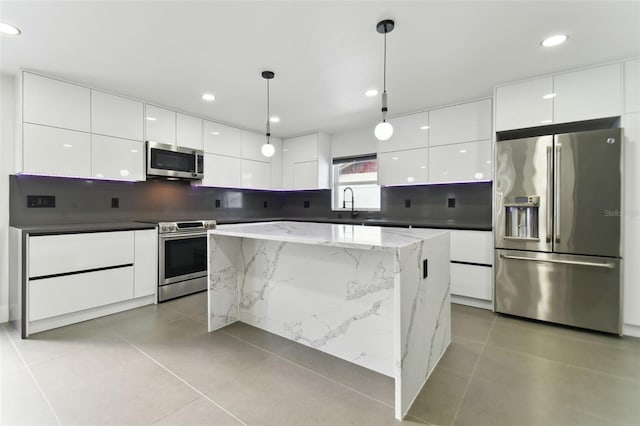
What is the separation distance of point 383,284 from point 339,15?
1780mm

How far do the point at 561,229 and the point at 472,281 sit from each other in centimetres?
99

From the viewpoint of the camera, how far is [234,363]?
2.02 meters

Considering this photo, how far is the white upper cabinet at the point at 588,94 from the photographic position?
248 centimetres

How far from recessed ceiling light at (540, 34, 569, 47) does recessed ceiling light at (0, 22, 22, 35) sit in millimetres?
3824

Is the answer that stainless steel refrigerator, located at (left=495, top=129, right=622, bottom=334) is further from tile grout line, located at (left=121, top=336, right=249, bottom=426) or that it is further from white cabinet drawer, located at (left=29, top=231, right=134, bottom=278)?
white cabinet drawer, located at (left=29, top=231, right=134, bottom=278)

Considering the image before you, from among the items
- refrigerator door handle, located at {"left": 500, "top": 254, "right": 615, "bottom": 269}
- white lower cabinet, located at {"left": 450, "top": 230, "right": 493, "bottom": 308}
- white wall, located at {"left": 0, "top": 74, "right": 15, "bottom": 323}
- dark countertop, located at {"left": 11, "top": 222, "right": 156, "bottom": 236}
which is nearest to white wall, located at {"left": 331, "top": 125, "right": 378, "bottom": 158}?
white lower cabinet, located at {"left": 450, "top": 230, "right": 493, "bottom": 308}

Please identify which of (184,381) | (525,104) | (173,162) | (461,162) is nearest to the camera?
(184,381)

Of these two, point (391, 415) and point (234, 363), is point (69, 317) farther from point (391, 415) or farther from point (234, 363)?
point (391, 415)

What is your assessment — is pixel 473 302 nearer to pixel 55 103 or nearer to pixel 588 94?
pixel 588 94

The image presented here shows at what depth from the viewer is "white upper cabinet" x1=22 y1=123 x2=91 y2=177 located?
263 centimetres

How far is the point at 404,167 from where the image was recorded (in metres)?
3.86

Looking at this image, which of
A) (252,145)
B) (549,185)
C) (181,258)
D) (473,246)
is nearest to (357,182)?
(252,145)

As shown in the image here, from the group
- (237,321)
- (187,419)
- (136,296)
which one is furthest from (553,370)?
(136,296)

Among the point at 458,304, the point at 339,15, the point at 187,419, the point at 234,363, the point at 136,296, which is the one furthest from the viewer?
the point at 458,304
